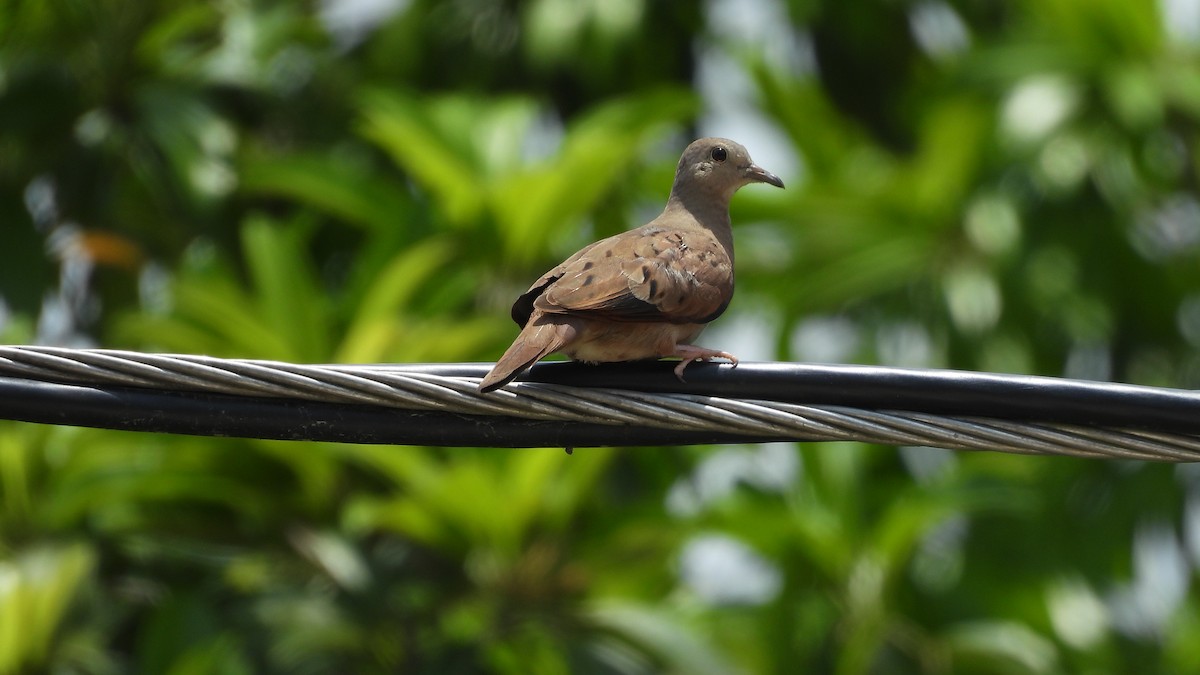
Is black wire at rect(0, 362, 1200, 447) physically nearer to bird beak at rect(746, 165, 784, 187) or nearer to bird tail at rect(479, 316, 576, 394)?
bird tail at rect(479, 316, 576, 394)

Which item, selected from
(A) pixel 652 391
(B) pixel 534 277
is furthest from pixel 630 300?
(B) pixel 534 277

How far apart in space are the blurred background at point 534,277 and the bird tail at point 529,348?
3521 millimetres

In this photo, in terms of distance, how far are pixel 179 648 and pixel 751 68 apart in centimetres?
566

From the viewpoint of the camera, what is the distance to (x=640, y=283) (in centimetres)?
386

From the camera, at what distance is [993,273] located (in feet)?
34.0

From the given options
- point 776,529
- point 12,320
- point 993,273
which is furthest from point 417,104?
point 993,273

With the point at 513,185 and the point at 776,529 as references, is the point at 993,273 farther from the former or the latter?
the point at 513,185

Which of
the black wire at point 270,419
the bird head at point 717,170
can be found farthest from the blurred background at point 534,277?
the black wire at point 270,419

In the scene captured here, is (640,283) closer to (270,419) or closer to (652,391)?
(652,391)

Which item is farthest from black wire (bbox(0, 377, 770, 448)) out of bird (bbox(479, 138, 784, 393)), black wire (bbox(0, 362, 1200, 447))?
bird (bbox(479, 138, 784, 393))

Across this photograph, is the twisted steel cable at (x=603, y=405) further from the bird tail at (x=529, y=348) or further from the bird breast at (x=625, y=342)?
the bird breast at (x=625, y=342)

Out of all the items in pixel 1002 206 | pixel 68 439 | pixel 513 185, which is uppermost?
pixel 1002 206

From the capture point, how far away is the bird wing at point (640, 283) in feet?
12.3

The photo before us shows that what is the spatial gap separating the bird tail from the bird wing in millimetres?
61
